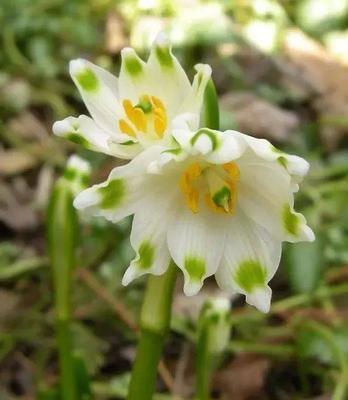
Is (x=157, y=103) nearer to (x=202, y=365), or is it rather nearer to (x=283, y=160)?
(x=283, y=160)

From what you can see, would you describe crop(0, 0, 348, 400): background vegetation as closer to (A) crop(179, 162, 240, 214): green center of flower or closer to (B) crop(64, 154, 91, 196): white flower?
(B) crop(64, 154, 91, 196): white flower

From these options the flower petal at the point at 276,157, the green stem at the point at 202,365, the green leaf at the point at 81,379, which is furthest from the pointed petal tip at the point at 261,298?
the green leaf at the point at 81,379

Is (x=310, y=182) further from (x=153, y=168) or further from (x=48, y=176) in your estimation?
(x=153, y=168)

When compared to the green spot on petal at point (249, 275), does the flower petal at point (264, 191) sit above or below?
above

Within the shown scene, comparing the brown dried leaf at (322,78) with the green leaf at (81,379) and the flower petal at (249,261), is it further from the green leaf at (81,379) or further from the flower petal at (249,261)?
the flower petal at (249,261)

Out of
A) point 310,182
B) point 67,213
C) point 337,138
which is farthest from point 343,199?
point 67,213
